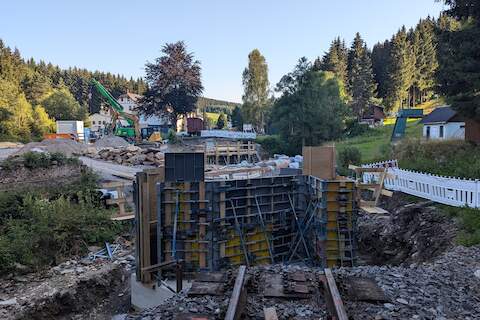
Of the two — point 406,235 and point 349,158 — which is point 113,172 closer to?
point 349,158

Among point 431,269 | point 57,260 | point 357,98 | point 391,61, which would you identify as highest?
point 391,61

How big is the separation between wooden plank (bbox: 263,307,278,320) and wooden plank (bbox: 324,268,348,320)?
81 cm

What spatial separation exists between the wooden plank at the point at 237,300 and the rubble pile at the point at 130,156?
2347cm

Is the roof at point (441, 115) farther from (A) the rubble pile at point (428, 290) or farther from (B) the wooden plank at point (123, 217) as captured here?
(B) the wooden plank at point (123, 217)

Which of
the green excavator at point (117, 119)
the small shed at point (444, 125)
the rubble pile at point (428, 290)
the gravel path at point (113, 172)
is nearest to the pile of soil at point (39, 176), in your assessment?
the gravel path at point (113, 172)

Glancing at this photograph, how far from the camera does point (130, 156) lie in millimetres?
30000

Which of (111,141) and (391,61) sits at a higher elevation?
(391,61)

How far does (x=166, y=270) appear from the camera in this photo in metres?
10.2

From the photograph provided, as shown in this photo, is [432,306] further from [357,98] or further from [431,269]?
[357,98]

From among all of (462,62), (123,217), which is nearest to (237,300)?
(123,217)

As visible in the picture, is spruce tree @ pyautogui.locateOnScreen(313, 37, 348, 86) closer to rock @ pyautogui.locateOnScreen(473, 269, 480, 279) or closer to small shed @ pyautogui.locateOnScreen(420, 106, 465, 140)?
small shed @ pyautogui.locateOnScreen(420, 106, 465, 140)

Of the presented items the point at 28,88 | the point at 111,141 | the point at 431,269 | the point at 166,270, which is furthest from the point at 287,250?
the point at 28,88

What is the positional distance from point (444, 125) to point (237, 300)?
96.1 ft

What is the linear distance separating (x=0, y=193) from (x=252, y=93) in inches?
1726
